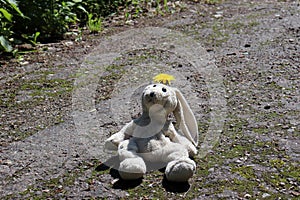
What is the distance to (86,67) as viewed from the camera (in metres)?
4.61

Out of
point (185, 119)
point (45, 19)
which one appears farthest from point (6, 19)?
point (185, 119)

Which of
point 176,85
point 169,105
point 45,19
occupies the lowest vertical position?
point 176,85

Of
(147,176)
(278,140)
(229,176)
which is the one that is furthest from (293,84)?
(147,176)

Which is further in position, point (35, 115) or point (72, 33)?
point (72, 33)

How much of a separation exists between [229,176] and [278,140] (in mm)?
542

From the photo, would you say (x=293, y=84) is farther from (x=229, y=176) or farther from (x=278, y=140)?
(x=229, y=176)

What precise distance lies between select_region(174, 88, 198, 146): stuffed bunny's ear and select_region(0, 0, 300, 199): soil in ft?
0.47

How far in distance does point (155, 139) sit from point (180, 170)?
0.84 ft

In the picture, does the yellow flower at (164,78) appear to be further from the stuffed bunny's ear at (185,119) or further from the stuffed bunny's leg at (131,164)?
the stuffed bunny's leg at (131,164)

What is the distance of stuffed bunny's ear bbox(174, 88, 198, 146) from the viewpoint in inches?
114

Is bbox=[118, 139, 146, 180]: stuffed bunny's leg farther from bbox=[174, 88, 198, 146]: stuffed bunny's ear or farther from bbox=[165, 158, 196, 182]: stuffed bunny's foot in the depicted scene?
bbox=[174, 88, 198, 146]: stuffed bunny's ear

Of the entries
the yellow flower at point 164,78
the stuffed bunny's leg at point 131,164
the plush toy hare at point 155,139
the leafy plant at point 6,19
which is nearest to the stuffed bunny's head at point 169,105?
the plush toy hare at point 155,139

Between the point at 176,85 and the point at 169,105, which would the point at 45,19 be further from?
the point at 169,105

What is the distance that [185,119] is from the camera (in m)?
2.96
